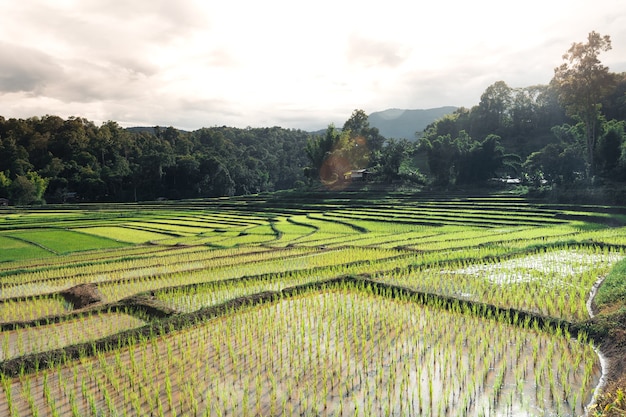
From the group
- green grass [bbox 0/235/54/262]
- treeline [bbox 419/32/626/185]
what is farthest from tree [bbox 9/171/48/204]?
treeline [bbox 419/32/626/185]

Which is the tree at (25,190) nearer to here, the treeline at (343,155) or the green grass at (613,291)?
the treeline at (343,155)

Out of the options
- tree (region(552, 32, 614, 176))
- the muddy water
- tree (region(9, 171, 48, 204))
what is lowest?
the muddy water

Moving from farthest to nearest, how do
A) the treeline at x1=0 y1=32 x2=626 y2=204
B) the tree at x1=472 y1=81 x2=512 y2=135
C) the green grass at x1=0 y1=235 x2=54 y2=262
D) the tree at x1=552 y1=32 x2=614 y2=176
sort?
the tree at x1=472 y1=81 x2=512 y2=135
the treeline at x1=0 y1=32 x2=626 y2=204
the tree at x1=552 y1=32 x2=614 y2=176
the green grass at x1=0 y1=235 x2=54 y2=262

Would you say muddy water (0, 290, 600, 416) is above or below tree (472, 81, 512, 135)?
below

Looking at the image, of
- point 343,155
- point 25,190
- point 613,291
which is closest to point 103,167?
point 25,190

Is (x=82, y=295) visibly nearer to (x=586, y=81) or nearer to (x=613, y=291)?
(x=613, y=291)

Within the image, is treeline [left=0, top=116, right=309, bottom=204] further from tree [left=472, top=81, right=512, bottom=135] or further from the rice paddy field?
the rice paddy field

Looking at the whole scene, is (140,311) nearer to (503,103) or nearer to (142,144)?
(503,103)

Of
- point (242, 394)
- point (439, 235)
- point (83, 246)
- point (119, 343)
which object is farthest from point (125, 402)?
point (83, 246)
